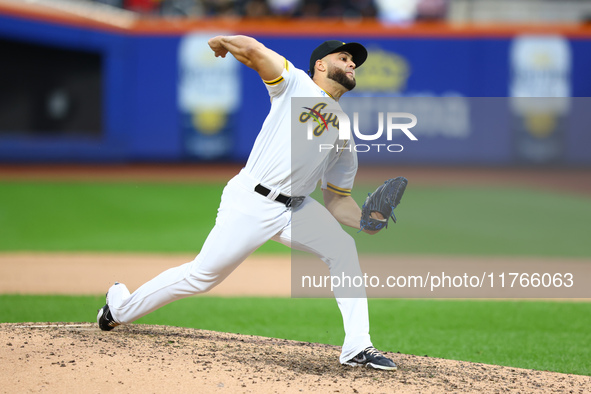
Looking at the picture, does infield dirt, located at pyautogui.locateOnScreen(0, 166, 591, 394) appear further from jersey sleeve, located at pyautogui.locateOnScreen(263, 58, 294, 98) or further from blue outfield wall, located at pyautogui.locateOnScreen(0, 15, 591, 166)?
blue outfield wall, located at pyautogui.locateOnScreen(0, 15, 591, 166)

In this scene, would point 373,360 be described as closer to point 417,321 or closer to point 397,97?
point 417,321

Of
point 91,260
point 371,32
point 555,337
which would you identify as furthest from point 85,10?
point 555,337

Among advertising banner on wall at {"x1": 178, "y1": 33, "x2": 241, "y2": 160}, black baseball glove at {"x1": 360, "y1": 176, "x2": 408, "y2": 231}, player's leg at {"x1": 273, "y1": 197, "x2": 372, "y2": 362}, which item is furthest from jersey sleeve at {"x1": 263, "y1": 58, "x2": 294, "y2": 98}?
advertising banner on wall at {"x1": 178, "y1": 33, "x2": 241, "y2": 160}

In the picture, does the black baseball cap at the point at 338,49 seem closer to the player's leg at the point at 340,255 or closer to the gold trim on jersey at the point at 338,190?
the gold trim on jersey at the point at 338,190

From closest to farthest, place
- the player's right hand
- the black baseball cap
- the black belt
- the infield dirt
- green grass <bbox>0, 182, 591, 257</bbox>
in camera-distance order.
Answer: the infield dirt, the player's right hand, the black belt, the black baseball cap, green grass <bbox>0, 182, 591, 257</bbox>

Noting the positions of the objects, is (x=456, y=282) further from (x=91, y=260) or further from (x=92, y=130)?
(x=92, y=130)

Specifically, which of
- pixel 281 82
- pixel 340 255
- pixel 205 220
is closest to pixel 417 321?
pixel 340 255
